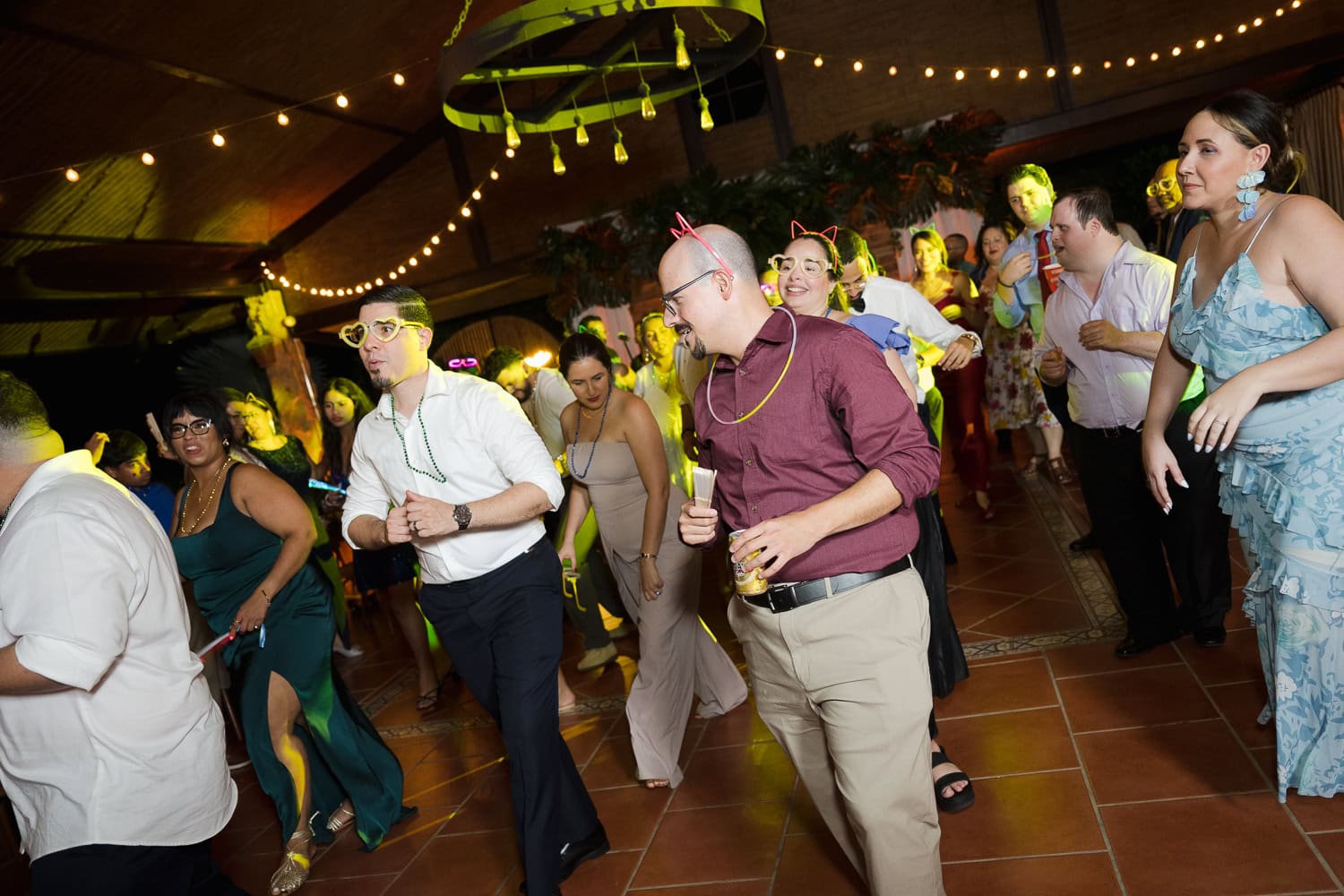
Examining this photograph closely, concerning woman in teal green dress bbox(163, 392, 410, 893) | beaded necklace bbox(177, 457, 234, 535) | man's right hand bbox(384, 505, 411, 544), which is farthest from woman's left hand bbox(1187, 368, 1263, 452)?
beaded necklace bbox(177, 457, 234, 535)

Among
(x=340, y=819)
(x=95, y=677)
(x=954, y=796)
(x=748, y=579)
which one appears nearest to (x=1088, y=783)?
(x=954, y=796)

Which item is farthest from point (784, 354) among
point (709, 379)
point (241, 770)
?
point (241, 770)

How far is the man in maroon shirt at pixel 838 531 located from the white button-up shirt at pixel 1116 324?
1.67 metres

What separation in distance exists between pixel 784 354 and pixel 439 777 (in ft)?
9.86

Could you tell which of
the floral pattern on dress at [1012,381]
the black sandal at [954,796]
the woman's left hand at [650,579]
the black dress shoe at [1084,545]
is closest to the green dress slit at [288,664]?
the woman's left hand at [650,579]

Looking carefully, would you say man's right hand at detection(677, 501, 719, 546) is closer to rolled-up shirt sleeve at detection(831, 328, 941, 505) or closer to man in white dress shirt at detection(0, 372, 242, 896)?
rolled-up shirt sleeve at detection(831, 328, 941, 505)

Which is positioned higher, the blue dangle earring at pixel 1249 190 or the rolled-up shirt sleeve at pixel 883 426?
the blue dangle earring at pixel 1249 190

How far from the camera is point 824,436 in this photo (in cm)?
195

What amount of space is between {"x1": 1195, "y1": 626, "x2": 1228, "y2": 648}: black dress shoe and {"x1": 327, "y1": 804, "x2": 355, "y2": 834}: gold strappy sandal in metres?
3.45

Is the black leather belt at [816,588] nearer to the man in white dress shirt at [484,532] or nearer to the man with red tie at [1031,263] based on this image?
the man in white dress shirt at [484,532]

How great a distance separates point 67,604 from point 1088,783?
2805mm

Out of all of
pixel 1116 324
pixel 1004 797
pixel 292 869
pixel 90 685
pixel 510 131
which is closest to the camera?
pixel 90 685

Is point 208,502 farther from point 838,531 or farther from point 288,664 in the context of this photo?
point 838,531

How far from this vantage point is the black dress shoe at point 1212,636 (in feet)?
11.5
